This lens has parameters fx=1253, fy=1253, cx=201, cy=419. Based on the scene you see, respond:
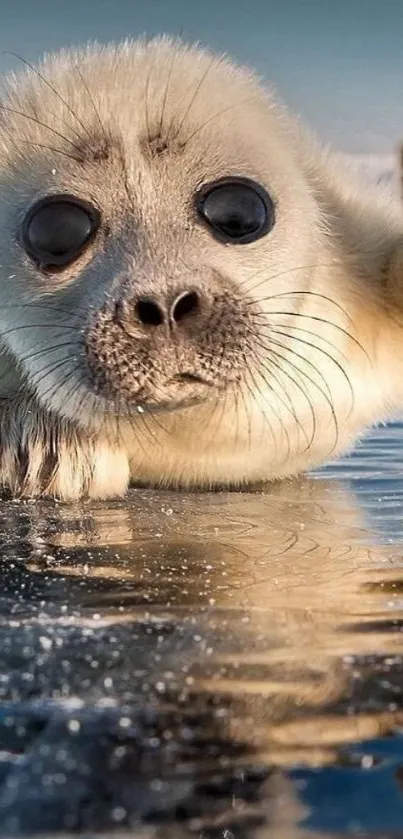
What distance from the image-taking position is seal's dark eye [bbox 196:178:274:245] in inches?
126

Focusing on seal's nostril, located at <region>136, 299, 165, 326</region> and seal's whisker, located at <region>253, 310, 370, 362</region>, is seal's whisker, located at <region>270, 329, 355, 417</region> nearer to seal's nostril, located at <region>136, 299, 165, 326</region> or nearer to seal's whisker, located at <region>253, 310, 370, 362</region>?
seal's whisker, located at <region>253, 310, 370, 362</region>

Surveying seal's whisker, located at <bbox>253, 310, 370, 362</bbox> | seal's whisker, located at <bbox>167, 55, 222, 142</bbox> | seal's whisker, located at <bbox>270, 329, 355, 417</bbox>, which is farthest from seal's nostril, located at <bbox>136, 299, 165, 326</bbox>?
seal's whisker, located at <bbox>167, 55, 222, 142</bbox>

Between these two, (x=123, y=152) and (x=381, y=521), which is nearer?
(x=381, y=521)

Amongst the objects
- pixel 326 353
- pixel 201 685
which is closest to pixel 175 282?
pixel 326 353

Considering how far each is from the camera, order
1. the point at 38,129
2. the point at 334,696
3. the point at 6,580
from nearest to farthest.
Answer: the point at 334,696 → the point at 6,580 → the point at 38,129

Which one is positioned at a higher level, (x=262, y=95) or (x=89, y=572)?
(x=262, y=95)

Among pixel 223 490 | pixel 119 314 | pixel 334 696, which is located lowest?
pixel 223 490

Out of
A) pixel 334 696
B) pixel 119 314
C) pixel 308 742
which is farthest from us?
pixel 119 314

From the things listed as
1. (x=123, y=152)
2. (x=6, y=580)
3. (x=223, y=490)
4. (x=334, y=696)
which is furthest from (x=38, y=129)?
(x=334, y=696)

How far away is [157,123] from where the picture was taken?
3293 mm

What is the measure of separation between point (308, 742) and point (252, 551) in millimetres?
1236

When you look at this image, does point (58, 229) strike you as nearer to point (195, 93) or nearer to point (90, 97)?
point (90, 97)

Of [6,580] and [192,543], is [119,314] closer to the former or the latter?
[192,543]

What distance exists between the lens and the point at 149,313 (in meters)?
2.88
